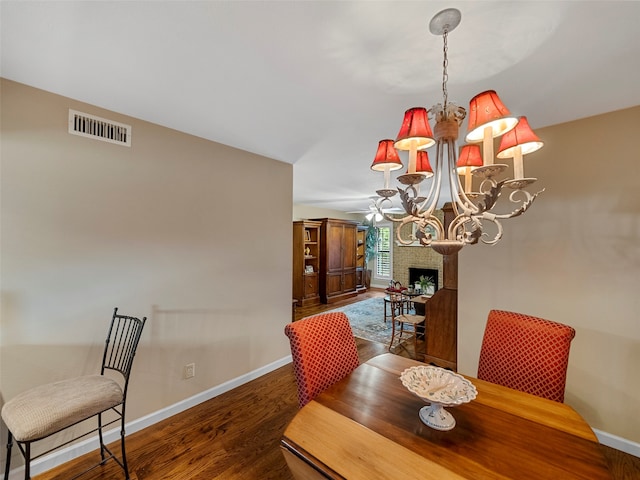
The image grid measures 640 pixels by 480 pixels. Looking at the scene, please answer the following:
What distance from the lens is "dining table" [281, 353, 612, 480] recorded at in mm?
889

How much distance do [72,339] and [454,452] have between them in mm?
2335

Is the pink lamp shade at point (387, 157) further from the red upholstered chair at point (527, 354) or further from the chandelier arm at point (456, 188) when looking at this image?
the red upholstered chair at point (527, 354)

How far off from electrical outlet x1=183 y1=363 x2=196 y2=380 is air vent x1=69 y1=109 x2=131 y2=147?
1.91 metres

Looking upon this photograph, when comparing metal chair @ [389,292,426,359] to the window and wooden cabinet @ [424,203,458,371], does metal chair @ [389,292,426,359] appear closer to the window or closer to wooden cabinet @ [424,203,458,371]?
wooden cabinet @ [424,203,458,371]

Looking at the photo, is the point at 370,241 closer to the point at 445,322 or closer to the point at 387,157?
the point at 445,322

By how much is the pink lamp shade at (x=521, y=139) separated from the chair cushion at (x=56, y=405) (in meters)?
2.53

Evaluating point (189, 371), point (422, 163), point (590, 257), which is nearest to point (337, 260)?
point (189, 371)

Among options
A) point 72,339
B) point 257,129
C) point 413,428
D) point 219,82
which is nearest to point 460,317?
point 413,428

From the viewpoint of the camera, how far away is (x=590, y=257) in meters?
2.02

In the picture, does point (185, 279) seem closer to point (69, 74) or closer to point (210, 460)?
point (210, 460)

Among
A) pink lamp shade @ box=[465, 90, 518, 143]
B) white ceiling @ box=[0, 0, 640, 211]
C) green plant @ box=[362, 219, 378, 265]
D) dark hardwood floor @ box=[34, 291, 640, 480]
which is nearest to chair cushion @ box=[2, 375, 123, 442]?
dark hardwood floor @ box=[34, 291, 640, 480]

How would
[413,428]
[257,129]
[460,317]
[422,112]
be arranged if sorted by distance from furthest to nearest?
[460,317], [257,129], [422,112], [413,428]

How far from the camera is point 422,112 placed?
1.22 m

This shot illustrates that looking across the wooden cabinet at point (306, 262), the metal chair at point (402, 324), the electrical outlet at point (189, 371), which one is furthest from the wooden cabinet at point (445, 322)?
the wooden cabinet at point (306, 262)
